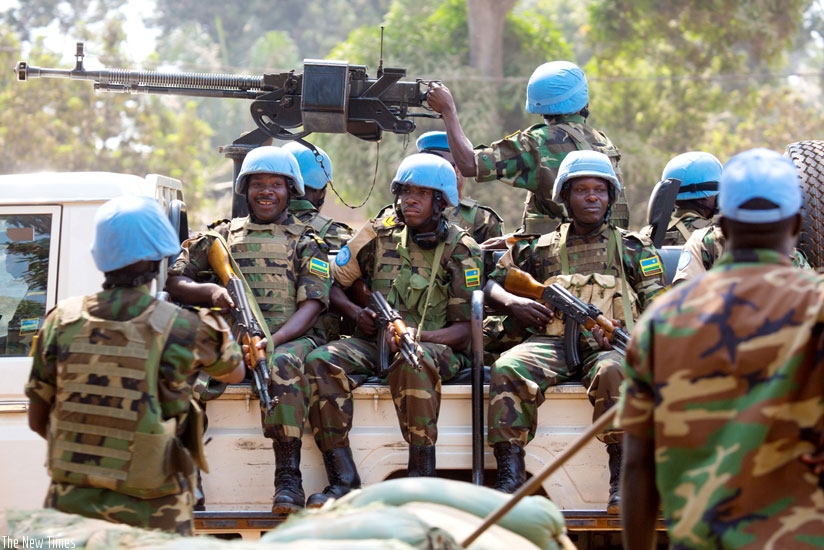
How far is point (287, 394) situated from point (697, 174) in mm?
2809

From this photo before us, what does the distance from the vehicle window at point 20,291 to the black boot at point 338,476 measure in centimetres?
145

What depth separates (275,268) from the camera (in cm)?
594

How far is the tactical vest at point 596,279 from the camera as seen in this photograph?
5801 millimetres

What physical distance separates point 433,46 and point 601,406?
19510mm

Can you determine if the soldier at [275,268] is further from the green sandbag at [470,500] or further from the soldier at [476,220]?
the green sandbag at [470,500]

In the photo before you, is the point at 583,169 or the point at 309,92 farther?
the point at 309,92

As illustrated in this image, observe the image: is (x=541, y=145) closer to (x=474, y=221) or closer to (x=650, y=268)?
(x=474, y=221)

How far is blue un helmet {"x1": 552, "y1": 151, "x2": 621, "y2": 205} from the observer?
5.89 metres

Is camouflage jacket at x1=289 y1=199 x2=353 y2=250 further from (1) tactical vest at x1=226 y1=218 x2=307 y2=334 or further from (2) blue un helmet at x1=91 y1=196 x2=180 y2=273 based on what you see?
(2) blue un helmet at x1=91 y1=196 x2=180 y2=273

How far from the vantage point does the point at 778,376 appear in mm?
2830

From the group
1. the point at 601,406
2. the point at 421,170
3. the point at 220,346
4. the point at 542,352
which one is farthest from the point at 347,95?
the point at 220,346

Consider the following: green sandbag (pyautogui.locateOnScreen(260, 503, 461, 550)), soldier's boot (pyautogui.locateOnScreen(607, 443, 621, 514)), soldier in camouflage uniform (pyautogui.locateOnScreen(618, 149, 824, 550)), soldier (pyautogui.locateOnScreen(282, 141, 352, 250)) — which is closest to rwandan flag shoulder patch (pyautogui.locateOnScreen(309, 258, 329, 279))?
soldier (pyautogui.locateOnScreen(282, 141, 352, 250))

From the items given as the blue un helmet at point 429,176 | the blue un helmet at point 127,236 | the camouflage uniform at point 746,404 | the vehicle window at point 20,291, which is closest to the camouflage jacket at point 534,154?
the blue un helmet at point 429,176

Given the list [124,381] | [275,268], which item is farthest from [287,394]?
[124,381]
